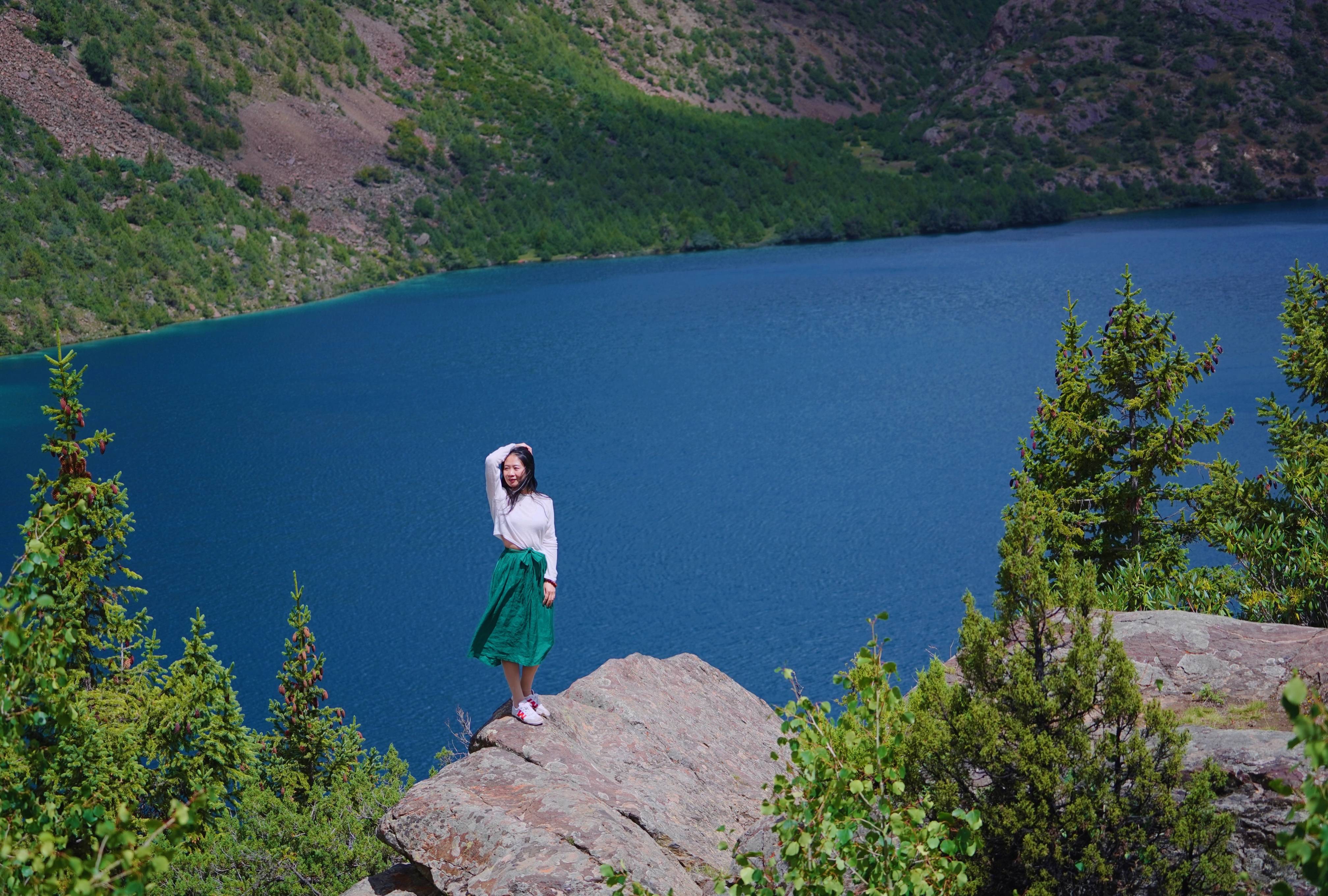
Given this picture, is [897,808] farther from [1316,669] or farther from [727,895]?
[1316,669]

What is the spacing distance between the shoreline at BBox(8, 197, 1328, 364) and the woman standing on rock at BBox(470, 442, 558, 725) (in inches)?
1617

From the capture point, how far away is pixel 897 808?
4.88 metres

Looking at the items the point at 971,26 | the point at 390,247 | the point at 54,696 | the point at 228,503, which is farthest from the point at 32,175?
the point at 971,26

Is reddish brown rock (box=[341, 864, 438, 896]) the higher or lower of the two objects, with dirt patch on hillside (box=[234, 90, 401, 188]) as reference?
lower

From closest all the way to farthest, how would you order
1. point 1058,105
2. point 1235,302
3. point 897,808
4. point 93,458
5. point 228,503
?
point 897,808
point 228,503
point 93,458
point 1235,302
point 1058,105

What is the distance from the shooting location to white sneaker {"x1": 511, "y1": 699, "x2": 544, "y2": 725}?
7.16m

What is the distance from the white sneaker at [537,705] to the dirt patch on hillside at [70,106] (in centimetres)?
4959

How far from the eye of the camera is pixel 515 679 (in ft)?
23.9

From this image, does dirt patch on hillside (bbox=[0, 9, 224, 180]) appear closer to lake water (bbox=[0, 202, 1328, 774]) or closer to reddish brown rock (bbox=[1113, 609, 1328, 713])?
lake water (bbox=[0, 202, 1328, 774])

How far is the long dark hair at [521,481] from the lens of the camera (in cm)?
720

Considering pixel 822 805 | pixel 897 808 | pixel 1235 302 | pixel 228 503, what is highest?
pixel 822 805

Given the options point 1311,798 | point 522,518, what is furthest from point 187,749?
point 1311,798

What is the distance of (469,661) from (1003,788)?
11416mm

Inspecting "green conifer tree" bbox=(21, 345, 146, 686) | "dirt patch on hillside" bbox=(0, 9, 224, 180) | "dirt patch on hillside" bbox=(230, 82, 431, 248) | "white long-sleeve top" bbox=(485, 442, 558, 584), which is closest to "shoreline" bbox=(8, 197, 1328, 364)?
"dirt patch on hillside" bbox=(230, 82, 431, 248)
